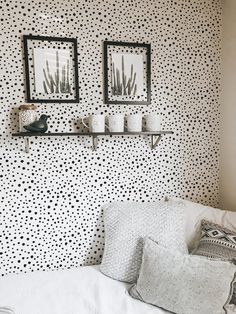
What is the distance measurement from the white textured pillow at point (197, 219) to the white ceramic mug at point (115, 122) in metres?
0.65

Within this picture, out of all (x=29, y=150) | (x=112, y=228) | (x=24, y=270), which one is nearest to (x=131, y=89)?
(x=29, y=150)

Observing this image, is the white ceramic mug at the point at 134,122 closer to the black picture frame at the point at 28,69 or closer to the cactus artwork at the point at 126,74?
the cactus artwork at the point at 126,74

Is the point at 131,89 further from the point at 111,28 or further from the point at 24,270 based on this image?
the point at 24,270

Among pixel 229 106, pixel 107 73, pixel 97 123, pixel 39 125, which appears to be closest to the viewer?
pixel 39 125

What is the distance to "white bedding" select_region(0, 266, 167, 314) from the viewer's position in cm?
153

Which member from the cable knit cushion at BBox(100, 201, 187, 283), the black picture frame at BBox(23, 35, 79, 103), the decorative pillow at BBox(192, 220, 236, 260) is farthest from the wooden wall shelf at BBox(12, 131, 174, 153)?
the decorative pillow at BBox(192, 220, 236, 260)

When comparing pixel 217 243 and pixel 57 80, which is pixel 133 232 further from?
pixel 57 80

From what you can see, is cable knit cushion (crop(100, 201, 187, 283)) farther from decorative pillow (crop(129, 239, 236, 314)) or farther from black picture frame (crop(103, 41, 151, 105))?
black picture frame (crop(103, 41, 151, 105))

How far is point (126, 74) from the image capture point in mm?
2039

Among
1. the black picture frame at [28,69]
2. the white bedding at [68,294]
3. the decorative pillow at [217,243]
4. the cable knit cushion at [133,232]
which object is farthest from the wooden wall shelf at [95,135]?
the white bedding at [68,294]

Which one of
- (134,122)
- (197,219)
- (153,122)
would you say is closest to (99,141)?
(134,122)

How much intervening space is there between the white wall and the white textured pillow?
0.25 meters

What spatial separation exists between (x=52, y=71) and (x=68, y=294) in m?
1.29

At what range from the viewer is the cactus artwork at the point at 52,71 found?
1.88 m
